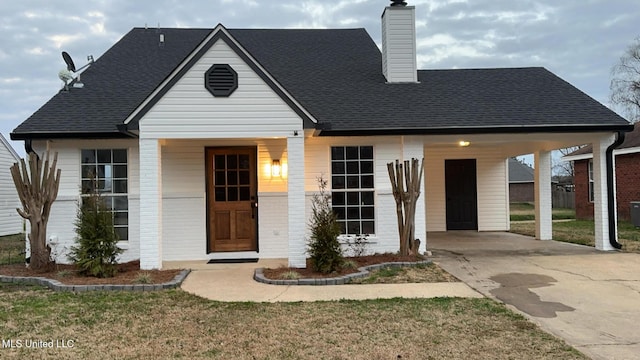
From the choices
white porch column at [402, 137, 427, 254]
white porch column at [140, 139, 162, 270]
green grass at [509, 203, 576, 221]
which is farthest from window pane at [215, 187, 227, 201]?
green grass at [509, 203, 576, 221]

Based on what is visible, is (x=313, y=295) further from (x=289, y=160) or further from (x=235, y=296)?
(x=289, y=160)

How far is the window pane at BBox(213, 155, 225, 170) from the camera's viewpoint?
9.83 m

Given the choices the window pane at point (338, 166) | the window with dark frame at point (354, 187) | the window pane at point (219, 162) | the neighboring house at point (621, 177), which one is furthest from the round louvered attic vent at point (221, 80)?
Result: the neighboring house at point (621, 177)

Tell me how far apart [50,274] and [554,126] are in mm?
10222

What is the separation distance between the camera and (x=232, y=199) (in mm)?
9859

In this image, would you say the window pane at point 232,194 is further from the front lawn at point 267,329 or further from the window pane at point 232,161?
the front lawn at point 267,329

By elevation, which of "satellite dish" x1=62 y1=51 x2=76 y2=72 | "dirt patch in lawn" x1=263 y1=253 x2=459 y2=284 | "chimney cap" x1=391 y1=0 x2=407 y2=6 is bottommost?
"dirt patch in lawn" x1=263 y1=253 x2=459 y2=284

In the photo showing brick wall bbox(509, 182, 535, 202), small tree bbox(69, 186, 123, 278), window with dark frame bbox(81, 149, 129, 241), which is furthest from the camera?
brick wall bbox(509, 182, 535, 202)

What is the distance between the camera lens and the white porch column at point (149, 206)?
810 cm

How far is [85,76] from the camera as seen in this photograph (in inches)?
430

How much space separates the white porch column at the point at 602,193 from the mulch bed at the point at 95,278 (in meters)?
8.96

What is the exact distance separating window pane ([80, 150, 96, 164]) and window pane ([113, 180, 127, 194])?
0.65 m

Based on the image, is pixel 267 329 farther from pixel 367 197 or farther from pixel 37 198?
pixel 37 198

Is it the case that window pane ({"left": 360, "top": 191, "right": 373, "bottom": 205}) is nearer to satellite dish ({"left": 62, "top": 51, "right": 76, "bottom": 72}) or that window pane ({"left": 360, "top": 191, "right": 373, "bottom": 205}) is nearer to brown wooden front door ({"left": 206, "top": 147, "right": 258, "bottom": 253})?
brown wooden front door ({"left": 206, "top": 147, "right": 258, "bottom": 253})
